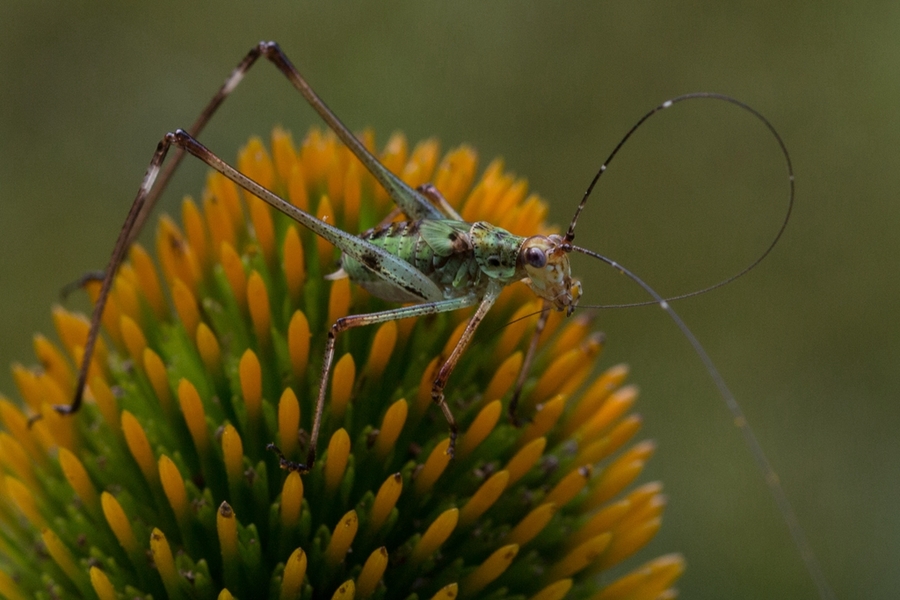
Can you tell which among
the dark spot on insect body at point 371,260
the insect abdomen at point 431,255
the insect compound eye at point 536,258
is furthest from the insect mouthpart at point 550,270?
the dark spot on insect body at point 371,260

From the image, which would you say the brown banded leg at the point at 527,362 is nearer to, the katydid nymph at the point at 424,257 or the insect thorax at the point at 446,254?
the katydid nymph at the point at 424,257

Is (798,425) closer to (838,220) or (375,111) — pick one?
(838,220)

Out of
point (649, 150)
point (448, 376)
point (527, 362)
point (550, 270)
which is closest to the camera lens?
point (448, 376)

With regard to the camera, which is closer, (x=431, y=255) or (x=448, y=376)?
(x=448, y=376)

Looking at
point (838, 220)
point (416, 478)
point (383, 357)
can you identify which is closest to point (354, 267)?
point (383, 357)

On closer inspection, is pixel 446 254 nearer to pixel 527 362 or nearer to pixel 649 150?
pixel 527 362

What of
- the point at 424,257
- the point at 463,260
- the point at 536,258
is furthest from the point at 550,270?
the point at 424,257
